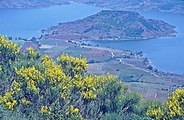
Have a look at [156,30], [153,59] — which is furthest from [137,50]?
[156,30]

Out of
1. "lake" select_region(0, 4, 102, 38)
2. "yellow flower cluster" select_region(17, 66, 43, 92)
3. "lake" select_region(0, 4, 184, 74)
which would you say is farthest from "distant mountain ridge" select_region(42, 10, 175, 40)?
"yellow flower cluster" select_region(17, 66, 43, 92)

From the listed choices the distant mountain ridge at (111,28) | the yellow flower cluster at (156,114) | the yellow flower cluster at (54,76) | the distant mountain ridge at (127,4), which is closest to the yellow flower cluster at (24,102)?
the yellow flower cluster at (54,76)

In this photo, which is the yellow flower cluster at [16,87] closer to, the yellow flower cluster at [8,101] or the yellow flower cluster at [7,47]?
the yellow flower cluster at [8,101]

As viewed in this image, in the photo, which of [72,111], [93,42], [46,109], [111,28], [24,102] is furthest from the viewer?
[111,28]

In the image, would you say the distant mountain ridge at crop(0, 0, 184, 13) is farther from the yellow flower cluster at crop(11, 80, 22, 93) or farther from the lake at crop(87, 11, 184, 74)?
the yellow flower cluster at crop(11, 80, 22, 93)

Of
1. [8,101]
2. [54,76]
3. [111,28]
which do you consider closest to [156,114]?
[54,76]

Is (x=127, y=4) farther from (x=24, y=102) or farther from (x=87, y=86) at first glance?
(x=24, y=102)

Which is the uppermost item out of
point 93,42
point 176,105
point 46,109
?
point 176,105
